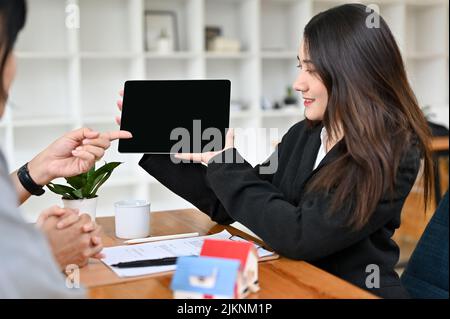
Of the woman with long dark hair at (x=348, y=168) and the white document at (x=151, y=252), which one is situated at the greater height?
the woman with long dark hair at (x=348, y=168)

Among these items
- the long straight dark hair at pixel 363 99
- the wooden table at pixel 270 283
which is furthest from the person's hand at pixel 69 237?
the long straight dark hair at pixel 363 99

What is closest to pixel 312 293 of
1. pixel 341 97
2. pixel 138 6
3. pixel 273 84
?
pixel 341 97

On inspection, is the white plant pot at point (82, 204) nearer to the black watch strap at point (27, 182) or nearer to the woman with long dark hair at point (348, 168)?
the black watch strap at point (27, 182)

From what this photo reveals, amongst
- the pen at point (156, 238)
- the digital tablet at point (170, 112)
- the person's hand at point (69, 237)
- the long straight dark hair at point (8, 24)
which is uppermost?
the long straight dark hair at point (8, 24)

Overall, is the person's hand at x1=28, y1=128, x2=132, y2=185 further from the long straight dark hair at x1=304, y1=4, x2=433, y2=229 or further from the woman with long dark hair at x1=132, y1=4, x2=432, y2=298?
the long straight dark hair at x1=304, y1=4, x2=433, y2=229

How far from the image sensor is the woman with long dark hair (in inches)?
43.0

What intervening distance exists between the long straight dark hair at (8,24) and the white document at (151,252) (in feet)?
1.36

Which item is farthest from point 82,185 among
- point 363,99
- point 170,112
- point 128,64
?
point 128,64

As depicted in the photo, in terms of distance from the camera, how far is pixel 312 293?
90cm

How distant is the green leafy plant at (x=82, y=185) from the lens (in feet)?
4.26

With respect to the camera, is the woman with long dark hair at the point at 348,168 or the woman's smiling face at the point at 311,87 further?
the woman's smiling face at the point at 311,87

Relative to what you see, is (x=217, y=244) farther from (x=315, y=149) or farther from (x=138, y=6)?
(x=138, y=6)

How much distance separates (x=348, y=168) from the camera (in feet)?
3.76

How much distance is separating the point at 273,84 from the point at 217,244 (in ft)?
10.6
